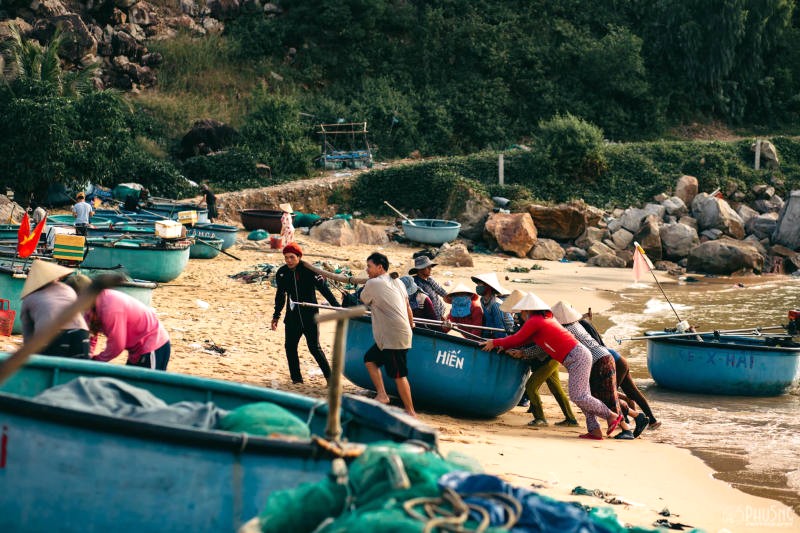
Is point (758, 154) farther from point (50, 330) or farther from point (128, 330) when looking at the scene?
point (50, 330)

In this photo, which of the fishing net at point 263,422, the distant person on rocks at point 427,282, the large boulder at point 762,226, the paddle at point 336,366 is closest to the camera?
the paddle at point 336,366

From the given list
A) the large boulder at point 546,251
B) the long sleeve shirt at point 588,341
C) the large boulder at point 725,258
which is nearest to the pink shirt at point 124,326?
the long sleeve shirt at point 588,341

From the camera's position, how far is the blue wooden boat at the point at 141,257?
15383 millimetres

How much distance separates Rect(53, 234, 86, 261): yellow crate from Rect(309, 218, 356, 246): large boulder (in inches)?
477

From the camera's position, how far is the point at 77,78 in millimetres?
29203

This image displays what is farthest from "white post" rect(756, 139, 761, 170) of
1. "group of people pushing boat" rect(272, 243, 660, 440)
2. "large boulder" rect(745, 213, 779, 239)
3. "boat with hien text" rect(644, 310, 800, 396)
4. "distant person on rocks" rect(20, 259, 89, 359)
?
"distant person on rocks" rect(20, 259, 89, 359)

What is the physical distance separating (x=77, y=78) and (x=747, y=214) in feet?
73.2

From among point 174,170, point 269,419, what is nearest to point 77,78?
point 174,170

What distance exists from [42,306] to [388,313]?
3317 mm

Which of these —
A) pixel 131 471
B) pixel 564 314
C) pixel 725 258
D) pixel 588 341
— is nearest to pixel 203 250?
pixel 564 314

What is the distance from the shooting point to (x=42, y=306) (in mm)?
6434

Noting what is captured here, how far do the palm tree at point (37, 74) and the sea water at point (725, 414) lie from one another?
1700 cm

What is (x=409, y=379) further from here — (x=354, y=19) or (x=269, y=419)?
(x=354, y=19)

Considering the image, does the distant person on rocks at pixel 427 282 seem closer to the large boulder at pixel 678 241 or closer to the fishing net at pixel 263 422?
the fishing net at pixel 263 422
